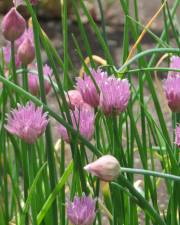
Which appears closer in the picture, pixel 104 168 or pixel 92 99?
pixel 104 168

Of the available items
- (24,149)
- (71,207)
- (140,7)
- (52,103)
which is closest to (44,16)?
(140,7)

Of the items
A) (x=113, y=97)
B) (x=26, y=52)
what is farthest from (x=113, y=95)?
(x=26, y=52)

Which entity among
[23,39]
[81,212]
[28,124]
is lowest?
[81,212]

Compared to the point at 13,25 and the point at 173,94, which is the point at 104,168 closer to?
the point at 173,94

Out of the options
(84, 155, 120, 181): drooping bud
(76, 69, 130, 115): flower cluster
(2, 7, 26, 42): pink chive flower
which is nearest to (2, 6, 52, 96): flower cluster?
(2, 7, 26, 42): pink chive flower

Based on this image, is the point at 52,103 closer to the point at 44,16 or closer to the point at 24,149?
the point at 44,16
